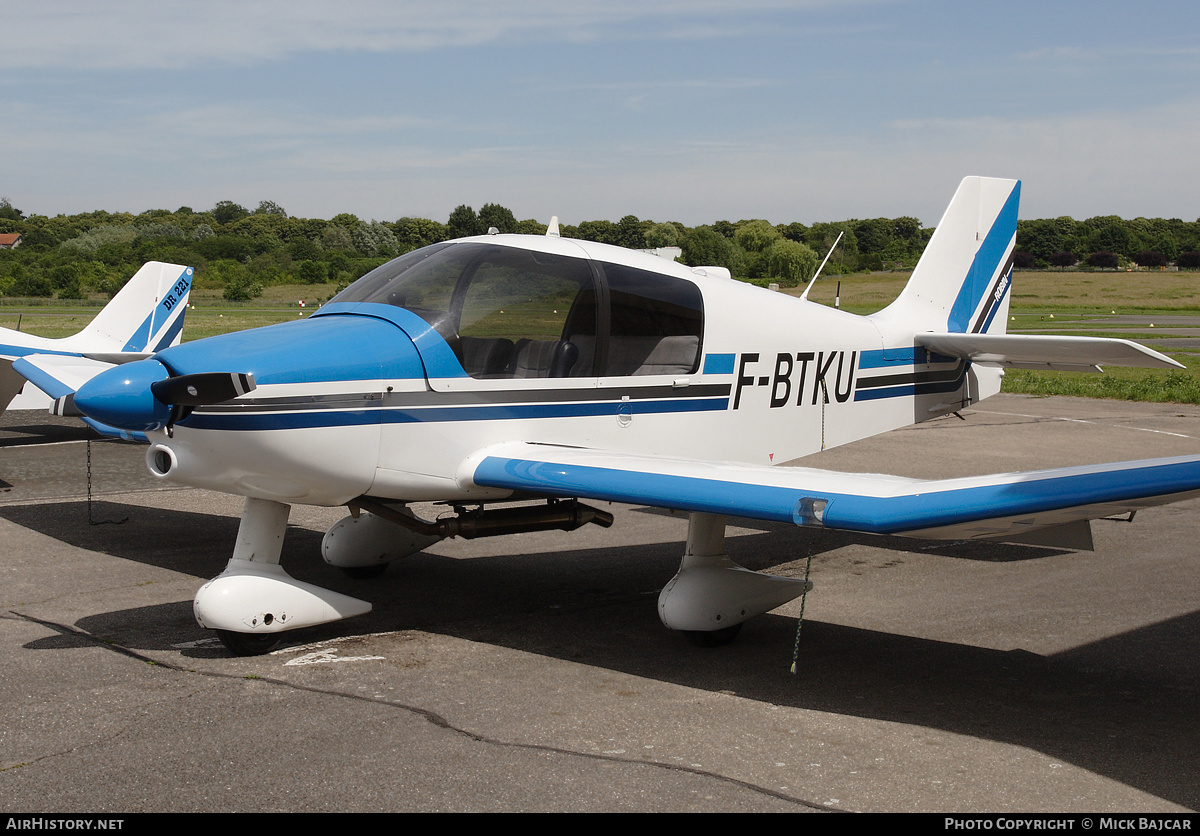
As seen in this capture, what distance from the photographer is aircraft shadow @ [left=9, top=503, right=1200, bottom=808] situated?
4527mm

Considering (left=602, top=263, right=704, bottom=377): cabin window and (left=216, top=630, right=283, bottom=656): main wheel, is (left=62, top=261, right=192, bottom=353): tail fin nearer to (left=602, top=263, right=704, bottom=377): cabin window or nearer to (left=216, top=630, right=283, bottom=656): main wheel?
(left=602, top=263, right=704, bottom=377): cabin window

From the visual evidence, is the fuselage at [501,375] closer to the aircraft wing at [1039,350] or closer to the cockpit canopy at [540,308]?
the cockpit canopy at [540,308]

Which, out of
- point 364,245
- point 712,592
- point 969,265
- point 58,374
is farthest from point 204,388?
point 364,245

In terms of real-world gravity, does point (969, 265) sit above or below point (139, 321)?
above

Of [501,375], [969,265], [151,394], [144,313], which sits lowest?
[144,313]

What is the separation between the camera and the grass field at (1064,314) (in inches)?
850

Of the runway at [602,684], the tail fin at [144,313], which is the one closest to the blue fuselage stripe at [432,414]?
the runway at [602,684]

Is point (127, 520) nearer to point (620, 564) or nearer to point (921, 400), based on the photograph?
point (620, 564)

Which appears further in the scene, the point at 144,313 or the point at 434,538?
the point at 144,313

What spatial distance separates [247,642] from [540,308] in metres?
2.42

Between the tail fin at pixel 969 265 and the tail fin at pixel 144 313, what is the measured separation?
36.3ft

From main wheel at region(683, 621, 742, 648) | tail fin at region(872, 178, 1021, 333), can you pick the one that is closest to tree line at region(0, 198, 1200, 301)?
tail fin at region(872, 178, 1021, 333)

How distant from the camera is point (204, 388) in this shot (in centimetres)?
482

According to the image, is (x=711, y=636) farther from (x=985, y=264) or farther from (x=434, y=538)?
(x=985, y=264)
